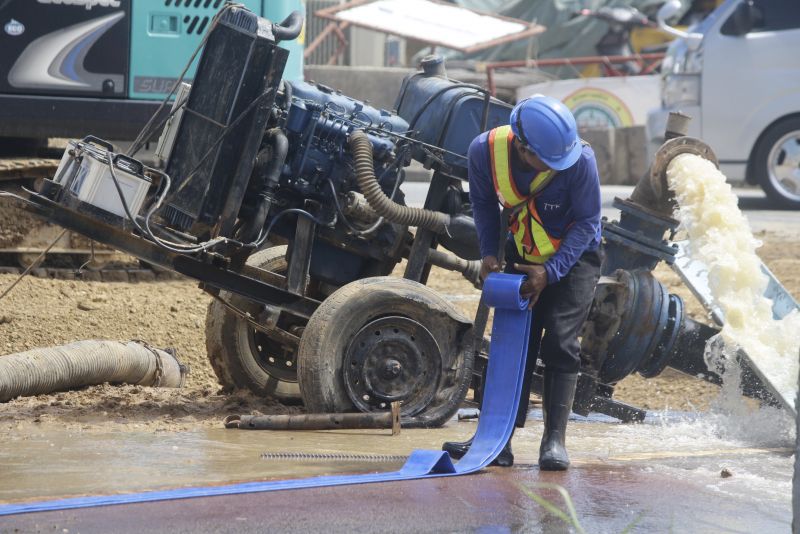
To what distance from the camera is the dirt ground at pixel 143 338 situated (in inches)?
276

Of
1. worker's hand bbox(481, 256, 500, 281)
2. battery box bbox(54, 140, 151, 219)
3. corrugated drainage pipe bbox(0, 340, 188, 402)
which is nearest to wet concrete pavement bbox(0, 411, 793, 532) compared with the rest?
corrugated drainage pipe bbox(0, 340, 188, 402)

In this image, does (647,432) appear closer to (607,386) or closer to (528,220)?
(607,386)

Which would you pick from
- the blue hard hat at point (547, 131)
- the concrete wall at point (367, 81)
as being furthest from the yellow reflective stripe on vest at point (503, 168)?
the concrete wall at point (367, 81)

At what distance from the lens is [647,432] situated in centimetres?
731

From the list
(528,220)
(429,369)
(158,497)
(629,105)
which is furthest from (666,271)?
(629,105)

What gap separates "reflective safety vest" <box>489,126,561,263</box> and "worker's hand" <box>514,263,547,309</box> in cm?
16

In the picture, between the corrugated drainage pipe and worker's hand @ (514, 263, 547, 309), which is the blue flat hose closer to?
worker's hand @ (514, 263, 547, 309)

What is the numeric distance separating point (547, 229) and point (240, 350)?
2399 millimetres

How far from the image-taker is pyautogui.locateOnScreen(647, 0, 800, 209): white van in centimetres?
1535

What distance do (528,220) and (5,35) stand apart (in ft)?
18.0

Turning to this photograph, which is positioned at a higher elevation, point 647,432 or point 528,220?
point 528,220

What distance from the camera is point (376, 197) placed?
6926mm

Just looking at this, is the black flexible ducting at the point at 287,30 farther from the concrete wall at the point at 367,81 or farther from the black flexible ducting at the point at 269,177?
the concrete wall at the point at 367,81

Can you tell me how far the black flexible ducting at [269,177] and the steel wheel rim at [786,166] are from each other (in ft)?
32.1
